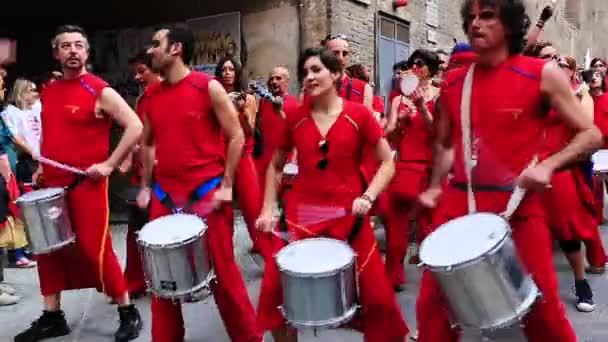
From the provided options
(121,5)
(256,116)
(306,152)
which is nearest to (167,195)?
(306,152)

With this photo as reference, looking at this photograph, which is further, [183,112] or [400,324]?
[183,112]

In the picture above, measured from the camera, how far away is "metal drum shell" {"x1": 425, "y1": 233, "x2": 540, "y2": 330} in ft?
7.77

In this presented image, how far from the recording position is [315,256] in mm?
2988

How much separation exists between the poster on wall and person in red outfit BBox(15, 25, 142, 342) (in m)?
6.25

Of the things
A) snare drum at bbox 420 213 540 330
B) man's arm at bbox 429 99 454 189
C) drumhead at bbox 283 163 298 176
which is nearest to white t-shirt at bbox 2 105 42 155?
drumhead at bbox 283 163 298 176

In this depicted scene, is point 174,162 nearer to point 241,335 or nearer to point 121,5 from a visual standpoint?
point 241,335

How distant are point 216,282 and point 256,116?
280 centimetres

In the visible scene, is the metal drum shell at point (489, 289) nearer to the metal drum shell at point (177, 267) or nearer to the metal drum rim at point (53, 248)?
the metal drum shell at point (177, 267)

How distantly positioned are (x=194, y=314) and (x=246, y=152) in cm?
130

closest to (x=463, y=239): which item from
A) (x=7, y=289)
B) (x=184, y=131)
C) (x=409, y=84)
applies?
(x=184, y=131)

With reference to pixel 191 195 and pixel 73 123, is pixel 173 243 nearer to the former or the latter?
pixel 191 195

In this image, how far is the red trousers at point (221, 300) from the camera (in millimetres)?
3518

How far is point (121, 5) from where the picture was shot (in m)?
11.5

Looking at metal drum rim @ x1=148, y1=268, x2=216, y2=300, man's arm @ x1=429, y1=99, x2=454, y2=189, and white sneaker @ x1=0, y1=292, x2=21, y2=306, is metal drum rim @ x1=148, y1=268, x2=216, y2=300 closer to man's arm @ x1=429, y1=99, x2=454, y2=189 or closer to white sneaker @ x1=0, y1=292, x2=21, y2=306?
man's arm @ x1=429, y1=99, x2=454, y2=189
